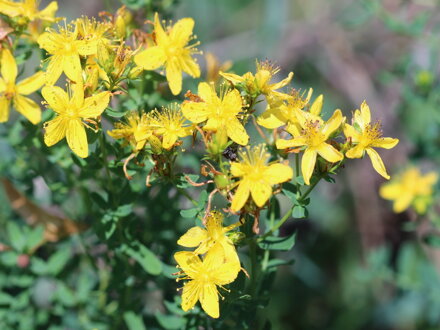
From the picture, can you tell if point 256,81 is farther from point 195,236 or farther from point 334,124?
point 195,236

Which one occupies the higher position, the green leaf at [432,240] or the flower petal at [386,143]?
the flower petal at [386,143]

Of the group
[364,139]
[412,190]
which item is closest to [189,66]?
[364,139]

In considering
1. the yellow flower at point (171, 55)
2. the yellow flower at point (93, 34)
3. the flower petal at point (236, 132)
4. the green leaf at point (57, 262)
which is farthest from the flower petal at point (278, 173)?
the green leaf at point (57, 262)

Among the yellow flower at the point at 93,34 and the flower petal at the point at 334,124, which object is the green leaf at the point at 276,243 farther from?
the yellow flower at the point at 93,34

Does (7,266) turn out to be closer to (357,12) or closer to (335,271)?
(335,271)

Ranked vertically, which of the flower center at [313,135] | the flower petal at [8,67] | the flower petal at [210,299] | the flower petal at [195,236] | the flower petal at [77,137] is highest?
the flower petal at [8,67]

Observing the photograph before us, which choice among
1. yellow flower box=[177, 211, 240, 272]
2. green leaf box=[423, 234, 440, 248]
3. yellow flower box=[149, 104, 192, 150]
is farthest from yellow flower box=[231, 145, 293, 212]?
green leaf box=[423, 234, 440, 248]
